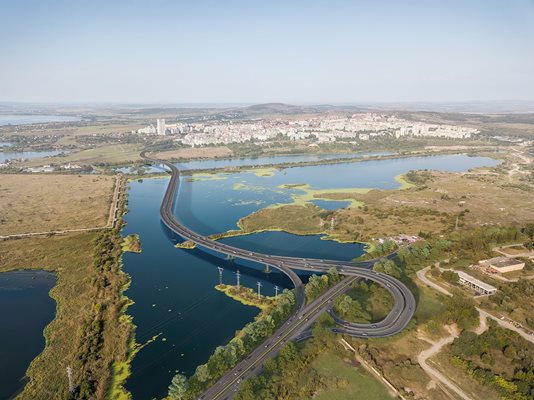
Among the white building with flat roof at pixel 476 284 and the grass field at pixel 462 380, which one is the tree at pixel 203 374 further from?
the white building with flat roof at pixel 476 284

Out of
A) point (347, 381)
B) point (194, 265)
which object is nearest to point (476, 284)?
point (347, 381)

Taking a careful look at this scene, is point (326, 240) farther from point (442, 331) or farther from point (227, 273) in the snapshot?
point (442, 331)

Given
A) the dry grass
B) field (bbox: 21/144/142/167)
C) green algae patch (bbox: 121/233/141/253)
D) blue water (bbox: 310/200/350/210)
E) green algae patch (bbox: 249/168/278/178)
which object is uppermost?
field (bbox: 21/144/142/167)

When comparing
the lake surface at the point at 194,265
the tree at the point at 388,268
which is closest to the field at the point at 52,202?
the lake surface at the point at 194,265

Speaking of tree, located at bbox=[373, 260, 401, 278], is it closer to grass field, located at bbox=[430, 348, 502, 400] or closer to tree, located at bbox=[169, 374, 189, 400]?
grass field, located at bbox=[430, 348, 502, 400]

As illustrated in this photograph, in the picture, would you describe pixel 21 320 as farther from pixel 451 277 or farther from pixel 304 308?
pixel 451 277

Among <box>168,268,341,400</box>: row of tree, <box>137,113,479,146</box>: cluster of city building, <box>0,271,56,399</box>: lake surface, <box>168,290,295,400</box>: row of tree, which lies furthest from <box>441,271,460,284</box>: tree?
<box>137,113,479,146</box>: cluster of city building
